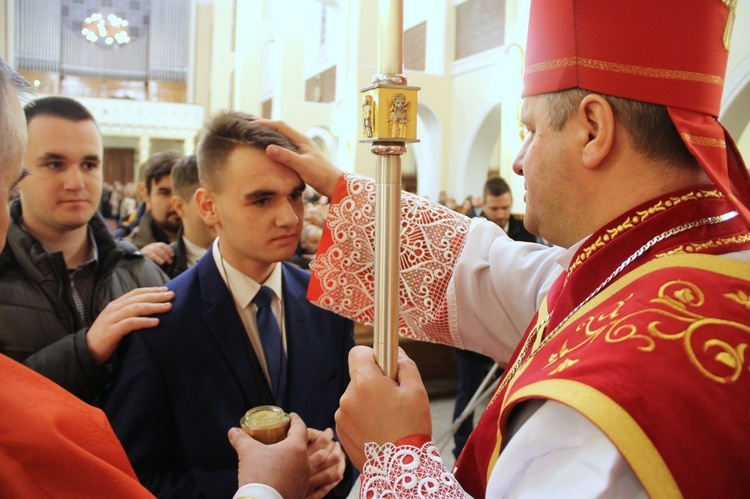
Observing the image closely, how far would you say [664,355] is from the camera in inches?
29.6

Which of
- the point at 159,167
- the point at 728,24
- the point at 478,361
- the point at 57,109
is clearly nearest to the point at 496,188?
the point at 478,361

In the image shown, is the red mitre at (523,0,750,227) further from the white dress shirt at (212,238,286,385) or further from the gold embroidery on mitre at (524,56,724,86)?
the white dress shirt at (212,238,286,385)

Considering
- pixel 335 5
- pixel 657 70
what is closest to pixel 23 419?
pixel 657 70

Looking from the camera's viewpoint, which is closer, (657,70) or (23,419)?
(23,419)

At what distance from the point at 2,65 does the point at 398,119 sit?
0.58m

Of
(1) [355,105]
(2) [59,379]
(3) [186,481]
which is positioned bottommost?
(3) [186,481]

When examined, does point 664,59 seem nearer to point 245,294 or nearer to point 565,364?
point 565,364

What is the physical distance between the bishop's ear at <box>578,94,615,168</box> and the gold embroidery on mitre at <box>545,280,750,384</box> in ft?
0.78

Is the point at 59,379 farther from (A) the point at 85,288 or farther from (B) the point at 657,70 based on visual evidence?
(B) the point at 657,70

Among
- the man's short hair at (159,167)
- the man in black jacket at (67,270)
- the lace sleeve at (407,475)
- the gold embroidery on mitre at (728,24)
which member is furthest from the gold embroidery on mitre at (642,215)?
the man's short hair at (159,167)

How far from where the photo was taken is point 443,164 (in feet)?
36.7

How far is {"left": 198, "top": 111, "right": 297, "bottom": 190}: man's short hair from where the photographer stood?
→ 5.59 feet

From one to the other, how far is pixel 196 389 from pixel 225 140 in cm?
69

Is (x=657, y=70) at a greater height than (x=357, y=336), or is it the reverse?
(x=657, y=70)
